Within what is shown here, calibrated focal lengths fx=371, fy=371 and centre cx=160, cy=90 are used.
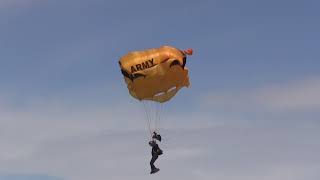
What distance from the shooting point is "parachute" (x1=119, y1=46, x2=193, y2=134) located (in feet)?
90.4

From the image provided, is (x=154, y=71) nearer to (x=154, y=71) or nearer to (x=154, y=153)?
(x=154, y=71)

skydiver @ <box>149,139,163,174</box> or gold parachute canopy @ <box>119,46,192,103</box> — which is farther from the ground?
gold parachute canopy @ <box>119,46,192,103</box>

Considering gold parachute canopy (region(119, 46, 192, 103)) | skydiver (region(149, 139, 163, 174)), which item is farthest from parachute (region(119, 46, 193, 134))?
skydiver (region(149, 139, 163, 174))

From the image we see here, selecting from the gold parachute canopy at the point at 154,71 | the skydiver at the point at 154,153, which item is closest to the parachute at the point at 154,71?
the gold parachute canopy at the point at 154,71

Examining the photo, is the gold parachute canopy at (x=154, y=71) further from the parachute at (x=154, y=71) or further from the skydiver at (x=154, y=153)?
the skydiver at (x=154, y=153)

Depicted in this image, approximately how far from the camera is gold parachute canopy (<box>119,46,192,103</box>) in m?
27.6

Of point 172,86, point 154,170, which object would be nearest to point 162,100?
point 172,86

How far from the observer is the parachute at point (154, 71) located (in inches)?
1085

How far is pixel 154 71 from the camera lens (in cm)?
2756

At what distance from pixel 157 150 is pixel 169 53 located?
7.26m

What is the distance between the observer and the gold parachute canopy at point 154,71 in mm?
27562

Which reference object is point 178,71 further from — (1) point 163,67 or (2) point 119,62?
(2) point 119,62

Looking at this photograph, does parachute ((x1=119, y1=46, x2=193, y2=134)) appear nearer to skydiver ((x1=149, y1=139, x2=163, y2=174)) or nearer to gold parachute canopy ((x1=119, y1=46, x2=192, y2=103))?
gold parachute canopy ((x1=119, y1=46, x2=192, y2=103))

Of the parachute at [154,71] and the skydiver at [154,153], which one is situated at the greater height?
the parachute at [154,71]
